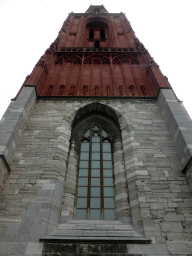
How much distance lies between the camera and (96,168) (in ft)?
26.0

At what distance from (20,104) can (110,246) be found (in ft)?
20.6

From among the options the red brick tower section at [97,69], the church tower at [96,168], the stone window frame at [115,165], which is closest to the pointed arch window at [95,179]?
the church tower at [96,168]

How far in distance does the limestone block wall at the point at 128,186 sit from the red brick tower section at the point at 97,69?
7.08 ft

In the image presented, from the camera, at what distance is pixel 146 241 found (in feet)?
17.4

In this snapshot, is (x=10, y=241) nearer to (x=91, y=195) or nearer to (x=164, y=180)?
(x=91, y=195)

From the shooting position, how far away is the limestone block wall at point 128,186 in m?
5.35

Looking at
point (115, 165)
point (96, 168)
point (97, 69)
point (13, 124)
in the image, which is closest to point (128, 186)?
point (115, 165)

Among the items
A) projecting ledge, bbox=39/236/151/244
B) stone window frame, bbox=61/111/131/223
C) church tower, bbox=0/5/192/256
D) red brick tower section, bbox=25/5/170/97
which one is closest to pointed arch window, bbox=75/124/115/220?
church tower, bbox=0/5/192/256

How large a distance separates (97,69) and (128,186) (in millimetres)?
8662

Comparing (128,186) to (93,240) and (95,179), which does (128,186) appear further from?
(93,240)

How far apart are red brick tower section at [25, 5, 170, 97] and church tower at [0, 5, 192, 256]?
110 millimetres

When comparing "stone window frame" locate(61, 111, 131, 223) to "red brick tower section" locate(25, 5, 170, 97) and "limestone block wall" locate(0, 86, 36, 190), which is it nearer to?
"red brick tower section" locate(25, 5, 170, 97)

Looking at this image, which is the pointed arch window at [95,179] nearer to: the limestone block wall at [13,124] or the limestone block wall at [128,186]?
the limestone block wall at [128,186]

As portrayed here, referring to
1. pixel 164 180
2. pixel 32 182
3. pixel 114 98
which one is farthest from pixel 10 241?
pixel 114 98
